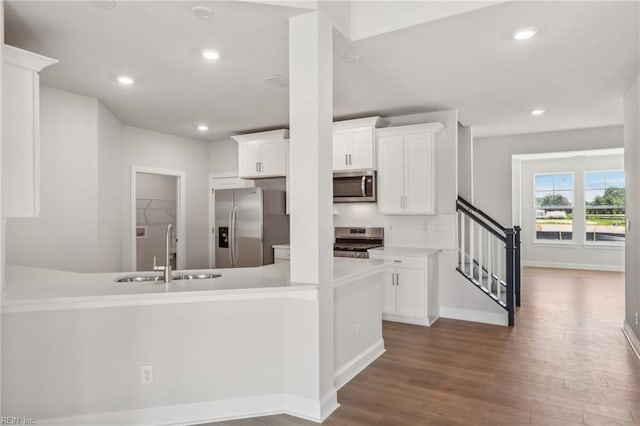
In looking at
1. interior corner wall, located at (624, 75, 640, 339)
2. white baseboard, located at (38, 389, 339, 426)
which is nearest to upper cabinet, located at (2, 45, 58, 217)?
white baseboard, located at (38, 389, 339, 426)

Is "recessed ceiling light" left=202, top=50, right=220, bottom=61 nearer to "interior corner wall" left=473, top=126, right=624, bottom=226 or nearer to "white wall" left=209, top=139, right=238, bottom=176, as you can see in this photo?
"white wall" left=209, top=139, right=238, bottom=176

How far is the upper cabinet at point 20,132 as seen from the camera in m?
2.16

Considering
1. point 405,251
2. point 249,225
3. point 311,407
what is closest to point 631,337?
point 405,251

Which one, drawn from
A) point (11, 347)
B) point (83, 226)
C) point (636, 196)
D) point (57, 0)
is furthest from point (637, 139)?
point (83, 226)

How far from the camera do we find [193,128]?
597 cm

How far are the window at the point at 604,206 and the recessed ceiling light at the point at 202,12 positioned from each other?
9.03m

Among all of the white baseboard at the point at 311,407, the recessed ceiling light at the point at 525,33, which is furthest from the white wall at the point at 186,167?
the recessed ceiling light at the point at 525,33

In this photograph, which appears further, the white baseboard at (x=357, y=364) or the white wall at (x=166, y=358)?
the white baseboard at (x=357, y=364)

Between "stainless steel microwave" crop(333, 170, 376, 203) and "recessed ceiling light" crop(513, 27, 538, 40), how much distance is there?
246 cm

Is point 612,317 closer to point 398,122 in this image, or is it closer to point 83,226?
point 398,122

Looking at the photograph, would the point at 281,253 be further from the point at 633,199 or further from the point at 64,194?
the point at 633,199

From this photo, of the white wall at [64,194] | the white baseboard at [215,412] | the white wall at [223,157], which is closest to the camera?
the white baseboard at [215,412]

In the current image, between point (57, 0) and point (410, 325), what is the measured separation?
14.2ft

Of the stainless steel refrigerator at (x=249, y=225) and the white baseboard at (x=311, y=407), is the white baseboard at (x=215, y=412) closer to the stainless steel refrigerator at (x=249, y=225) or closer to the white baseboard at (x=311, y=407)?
the white baseboard at (x=311, y=407)
